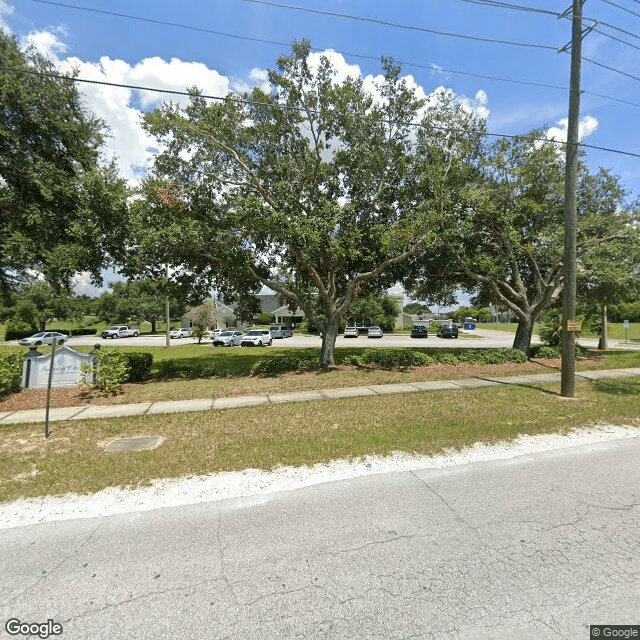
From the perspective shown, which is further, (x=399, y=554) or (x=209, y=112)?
(x=209, y=112)

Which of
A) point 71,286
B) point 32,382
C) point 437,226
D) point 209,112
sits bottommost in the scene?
point 32,382

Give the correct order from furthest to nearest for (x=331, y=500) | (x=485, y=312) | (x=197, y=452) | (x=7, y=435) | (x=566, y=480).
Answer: (x=485, y=312) < (x=7, y=435) < (x=197, y=452) < (x=566, y=480) < (x=331, y=500)

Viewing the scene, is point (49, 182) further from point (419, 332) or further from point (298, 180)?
point (419, 332)

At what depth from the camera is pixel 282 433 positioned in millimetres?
6090

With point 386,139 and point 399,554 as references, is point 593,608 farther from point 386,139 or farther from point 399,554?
point 386,139

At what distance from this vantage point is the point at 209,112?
10.8 m

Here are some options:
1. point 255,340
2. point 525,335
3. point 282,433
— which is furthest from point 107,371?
point 255,340

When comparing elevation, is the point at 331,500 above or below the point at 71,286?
below

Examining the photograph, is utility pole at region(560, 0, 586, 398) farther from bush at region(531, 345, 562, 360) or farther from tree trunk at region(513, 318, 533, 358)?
bush at region(531, 345, 562, 360)

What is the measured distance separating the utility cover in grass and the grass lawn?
0.49 feet

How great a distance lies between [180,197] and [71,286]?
5.31m

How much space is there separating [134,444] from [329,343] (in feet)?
28.9

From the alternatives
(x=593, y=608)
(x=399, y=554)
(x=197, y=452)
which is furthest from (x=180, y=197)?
(x=593, y=608)

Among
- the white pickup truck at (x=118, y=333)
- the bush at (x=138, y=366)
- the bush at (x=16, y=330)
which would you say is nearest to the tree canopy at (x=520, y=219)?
the bush at (x=138, y=366)
